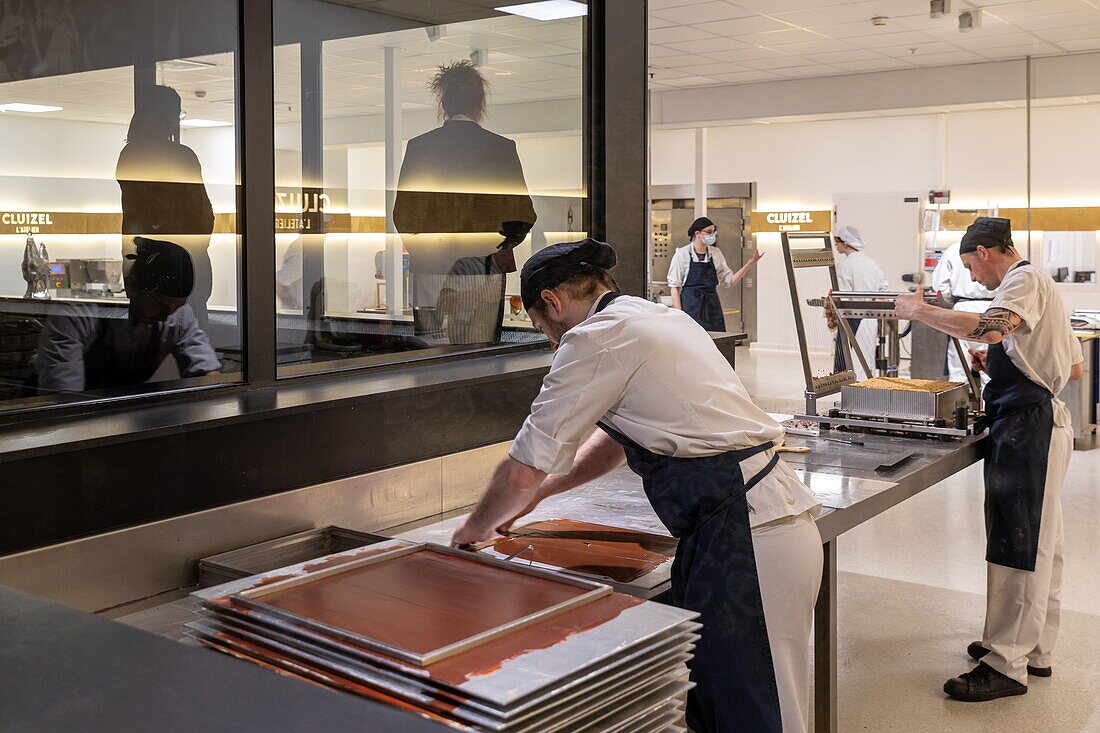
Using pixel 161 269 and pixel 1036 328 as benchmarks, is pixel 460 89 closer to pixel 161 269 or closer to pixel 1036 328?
pixel 161 269

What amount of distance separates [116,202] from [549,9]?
162cm

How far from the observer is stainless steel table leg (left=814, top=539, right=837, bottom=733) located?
2762 mm

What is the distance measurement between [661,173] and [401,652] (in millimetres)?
13436

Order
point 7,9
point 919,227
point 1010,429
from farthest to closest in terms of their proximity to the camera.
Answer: point 919,227 → point 1010,429 → point 7,9

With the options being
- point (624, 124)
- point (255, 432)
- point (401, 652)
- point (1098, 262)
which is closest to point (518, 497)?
point (255, 432)

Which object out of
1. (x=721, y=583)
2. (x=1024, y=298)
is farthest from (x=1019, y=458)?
(x=721, y=583)

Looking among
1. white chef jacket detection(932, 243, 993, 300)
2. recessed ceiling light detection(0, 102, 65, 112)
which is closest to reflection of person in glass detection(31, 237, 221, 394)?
recessed ceiling light detection(0, 102, 65, 112)

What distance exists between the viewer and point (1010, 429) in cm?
347

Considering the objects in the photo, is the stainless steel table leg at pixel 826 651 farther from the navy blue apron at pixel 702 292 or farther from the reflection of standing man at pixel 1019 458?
the navy blue apron at pixel 702 292

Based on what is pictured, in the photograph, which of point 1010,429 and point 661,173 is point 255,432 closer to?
point 1010,429

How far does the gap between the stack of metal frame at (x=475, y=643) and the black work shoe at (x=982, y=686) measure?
98.5 inches

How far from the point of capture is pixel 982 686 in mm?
3434

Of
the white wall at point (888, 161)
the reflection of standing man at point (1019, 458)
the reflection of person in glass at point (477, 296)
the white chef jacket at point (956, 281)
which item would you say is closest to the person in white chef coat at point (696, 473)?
the reflection of person in glass at point (477, 296)

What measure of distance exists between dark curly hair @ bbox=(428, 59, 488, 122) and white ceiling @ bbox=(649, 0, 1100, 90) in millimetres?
4988
